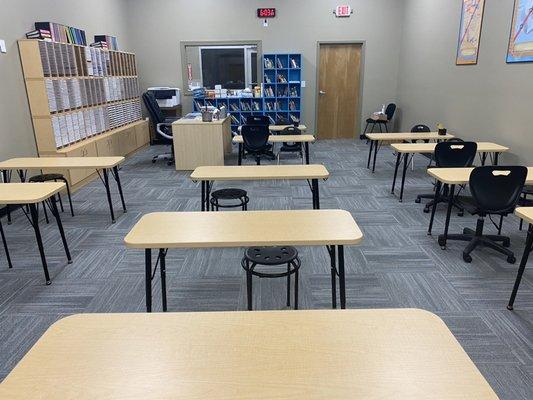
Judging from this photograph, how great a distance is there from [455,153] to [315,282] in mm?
2297

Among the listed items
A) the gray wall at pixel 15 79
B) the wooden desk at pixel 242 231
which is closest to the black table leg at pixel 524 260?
the wooden desk at pixel 242 231

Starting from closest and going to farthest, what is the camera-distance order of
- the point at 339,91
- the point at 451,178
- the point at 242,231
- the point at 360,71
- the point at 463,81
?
the point at 242,231, the point at 451,178, the point at 463,81, the point at 360,71, the point at 339,91

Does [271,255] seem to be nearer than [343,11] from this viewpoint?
Yes

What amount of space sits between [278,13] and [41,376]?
8647 millimetres

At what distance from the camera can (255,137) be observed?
5.67 metres

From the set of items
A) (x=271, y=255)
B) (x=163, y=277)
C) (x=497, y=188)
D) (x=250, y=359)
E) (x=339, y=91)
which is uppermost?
(x=339, y=91)

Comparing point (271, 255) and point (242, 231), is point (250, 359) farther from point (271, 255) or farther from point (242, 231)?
point (271, 255)

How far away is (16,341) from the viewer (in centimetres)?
227

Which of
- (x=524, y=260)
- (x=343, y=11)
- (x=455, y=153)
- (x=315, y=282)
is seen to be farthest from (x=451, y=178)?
(x=343, y=11)

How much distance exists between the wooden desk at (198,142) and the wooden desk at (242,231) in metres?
4.02

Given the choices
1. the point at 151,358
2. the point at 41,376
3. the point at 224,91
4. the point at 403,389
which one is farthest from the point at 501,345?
the point at 224,91

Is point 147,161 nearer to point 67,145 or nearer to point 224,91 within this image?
point 67,145

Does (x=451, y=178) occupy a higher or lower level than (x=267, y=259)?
higher

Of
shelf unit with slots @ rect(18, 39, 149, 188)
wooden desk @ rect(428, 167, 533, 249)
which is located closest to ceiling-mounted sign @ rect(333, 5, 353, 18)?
shelf unit with slots @ rect(18, 39, 149, 188)
